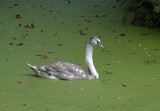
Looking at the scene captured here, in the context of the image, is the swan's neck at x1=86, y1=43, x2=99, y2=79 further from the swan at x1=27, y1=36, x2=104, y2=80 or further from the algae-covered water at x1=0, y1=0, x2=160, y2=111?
the algae-covered water at x1=0, y1=0, x2=160, y2=111

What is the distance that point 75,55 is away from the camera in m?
7.20

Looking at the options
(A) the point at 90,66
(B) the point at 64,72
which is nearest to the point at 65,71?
(B) the point at 64,72

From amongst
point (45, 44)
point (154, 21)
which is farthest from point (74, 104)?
point (154, 21)

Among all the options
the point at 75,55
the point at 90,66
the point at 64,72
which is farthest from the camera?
the point at 75,55

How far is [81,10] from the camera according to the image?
35.4ft

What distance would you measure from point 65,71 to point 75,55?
1.28m

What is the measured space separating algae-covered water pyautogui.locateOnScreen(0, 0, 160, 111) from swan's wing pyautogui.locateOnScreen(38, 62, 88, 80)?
9 centimetres

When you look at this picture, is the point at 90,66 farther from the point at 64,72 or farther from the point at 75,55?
the point at 75,55

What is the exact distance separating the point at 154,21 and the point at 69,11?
2142 millimetres

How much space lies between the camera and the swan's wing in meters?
5.94

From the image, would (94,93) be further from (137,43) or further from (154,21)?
(154,21)

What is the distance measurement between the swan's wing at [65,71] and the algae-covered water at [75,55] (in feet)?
0.29

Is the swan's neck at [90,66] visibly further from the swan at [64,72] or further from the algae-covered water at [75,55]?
the algae-covered water at [75,55]

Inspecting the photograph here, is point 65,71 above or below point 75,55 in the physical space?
above
